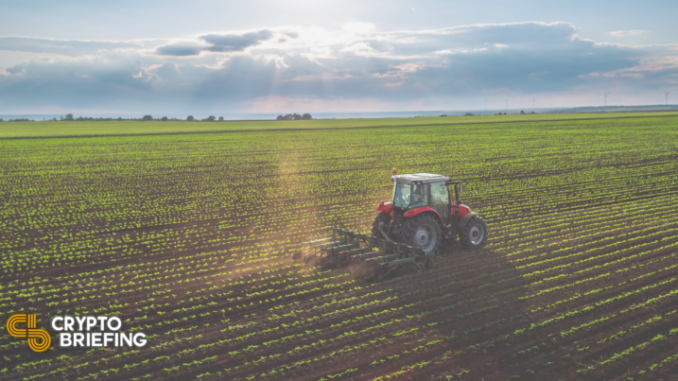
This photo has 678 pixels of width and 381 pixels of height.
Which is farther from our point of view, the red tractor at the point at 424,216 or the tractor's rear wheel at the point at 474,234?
the tractor's rear wheel at the point at 474,234

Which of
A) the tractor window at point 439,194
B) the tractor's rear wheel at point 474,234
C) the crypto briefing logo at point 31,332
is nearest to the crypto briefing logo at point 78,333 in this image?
the crypto briefing logo at point 31,332

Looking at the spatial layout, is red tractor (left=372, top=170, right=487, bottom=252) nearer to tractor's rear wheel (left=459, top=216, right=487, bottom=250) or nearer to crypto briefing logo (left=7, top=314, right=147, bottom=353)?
tractor's rear wheel (left=459, top=216, right=487, bottom=250)

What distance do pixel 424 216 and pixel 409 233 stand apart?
0.65 meters

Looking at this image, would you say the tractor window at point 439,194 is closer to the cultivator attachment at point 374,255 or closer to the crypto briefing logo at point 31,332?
the cultivator attachment at point 374,255

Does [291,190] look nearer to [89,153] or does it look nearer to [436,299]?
[436,299]

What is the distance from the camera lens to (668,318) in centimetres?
887

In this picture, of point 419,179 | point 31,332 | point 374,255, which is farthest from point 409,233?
point 31,332

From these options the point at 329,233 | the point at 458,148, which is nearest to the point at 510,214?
the point at 329,233

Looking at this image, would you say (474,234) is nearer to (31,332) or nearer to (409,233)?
Answer: (409,233)

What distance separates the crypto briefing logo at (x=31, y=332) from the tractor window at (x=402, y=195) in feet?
27.6

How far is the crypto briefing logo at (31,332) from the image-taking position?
815 centimetres

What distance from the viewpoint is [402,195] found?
39.9 ft

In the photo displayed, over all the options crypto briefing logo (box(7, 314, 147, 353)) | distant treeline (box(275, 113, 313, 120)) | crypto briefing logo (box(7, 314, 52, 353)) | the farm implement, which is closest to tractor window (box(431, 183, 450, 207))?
the farm implement

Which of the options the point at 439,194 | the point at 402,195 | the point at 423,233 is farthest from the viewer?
the point at 439,194
